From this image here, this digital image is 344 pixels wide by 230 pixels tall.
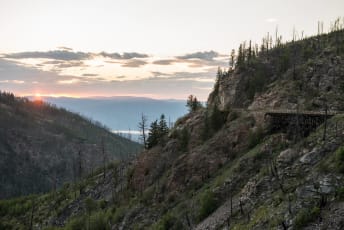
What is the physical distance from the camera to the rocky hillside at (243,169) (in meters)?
42.1

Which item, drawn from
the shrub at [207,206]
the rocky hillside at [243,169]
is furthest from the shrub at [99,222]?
the shrub at [207,206]

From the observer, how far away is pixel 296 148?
175 ft

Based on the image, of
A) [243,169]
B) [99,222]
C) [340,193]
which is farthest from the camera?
[99,222]

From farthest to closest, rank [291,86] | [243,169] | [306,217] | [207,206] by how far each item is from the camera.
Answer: [291,86] < [243,169] < [207,206] < [306,217]

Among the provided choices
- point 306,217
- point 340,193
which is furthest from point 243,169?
point 306,217

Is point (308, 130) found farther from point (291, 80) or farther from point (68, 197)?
point (68, 197)

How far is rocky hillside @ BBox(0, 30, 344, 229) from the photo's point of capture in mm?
42062

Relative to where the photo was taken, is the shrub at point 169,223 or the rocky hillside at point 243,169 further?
the shrub at point 169,223

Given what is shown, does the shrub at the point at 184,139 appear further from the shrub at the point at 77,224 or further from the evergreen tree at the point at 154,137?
the shrub at the point at 77,224

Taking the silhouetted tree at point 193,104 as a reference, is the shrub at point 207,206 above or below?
below

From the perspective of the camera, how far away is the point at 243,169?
197 feet

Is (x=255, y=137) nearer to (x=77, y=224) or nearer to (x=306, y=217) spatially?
(x=306, y=217)

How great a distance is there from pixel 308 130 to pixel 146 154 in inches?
1679

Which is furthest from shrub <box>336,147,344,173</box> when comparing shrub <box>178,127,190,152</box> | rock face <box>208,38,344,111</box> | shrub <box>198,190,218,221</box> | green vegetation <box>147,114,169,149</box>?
green vegetation <box>147,114,169,149</box>
